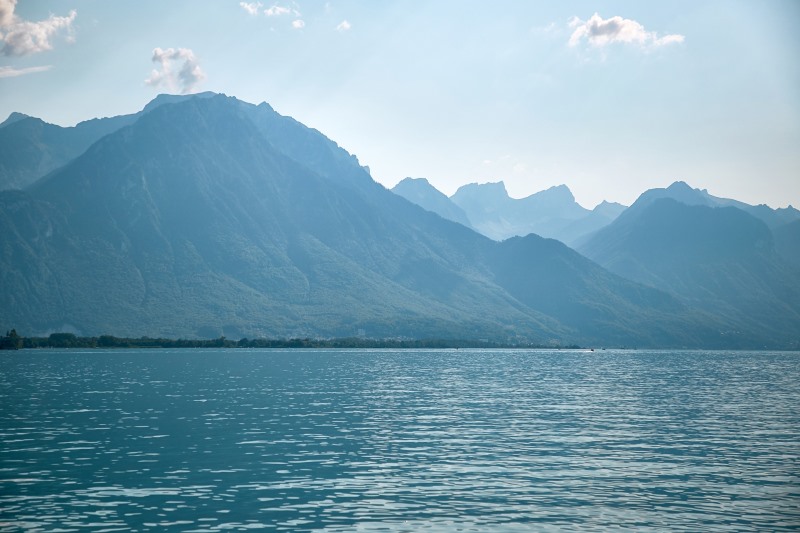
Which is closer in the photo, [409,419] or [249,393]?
[409,419]

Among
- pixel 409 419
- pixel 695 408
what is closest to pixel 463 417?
pixel 409 419

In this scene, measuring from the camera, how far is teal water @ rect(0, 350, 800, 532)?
136 feet

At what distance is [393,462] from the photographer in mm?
57094

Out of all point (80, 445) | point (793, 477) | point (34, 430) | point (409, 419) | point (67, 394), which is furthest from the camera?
point (67, 394)

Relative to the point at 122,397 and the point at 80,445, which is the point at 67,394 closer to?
the point at 122,397

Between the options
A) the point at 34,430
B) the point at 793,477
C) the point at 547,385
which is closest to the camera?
the point at 793,477

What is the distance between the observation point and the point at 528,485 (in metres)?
49.5

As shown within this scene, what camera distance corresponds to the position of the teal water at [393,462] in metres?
41.5

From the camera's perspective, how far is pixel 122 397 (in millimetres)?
103438

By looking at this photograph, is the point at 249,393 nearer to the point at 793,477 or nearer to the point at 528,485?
the point at 528,485

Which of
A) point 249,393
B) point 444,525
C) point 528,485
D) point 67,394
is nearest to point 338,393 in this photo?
point 249,393

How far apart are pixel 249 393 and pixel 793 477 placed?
249ft

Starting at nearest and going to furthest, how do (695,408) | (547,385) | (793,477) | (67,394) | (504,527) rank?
(504,527), (793,477), (695,408), (67,394), (547,385)

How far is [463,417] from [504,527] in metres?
45.1
